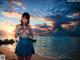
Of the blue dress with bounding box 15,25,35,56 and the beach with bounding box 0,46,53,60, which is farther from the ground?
the blue dress with bounding box 15,25,35,56

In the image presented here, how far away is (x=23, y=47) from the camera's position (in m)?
2.61

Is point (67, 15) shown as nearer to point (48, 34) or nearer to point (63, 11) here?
point (63, 11)

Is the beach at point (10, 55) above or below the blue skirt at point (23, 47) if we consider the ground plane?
below

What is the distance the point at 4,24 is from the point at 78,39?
75 cm

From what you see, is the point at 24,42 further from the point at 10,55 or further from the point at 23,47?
the point at 10,55

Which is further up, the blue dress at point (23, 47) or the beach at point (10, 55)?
the blue dress at point (23, 47)

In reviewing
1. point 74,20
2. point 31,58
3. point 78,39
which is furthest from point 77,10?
point 31,58

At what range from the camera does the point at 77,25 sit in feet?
8.71

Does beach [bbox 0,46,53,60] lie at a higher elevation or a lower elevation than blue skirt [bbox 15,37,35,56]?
lower

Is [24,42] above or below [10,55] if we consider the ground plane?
above

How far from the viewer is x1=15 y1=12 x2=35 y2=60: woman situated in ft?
8.58

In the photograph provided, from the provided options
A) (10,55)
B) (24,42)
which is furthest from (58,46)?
(10,55)

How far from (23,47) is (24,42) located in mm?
50

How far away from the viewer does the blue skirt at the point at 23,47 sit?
8.58ft
